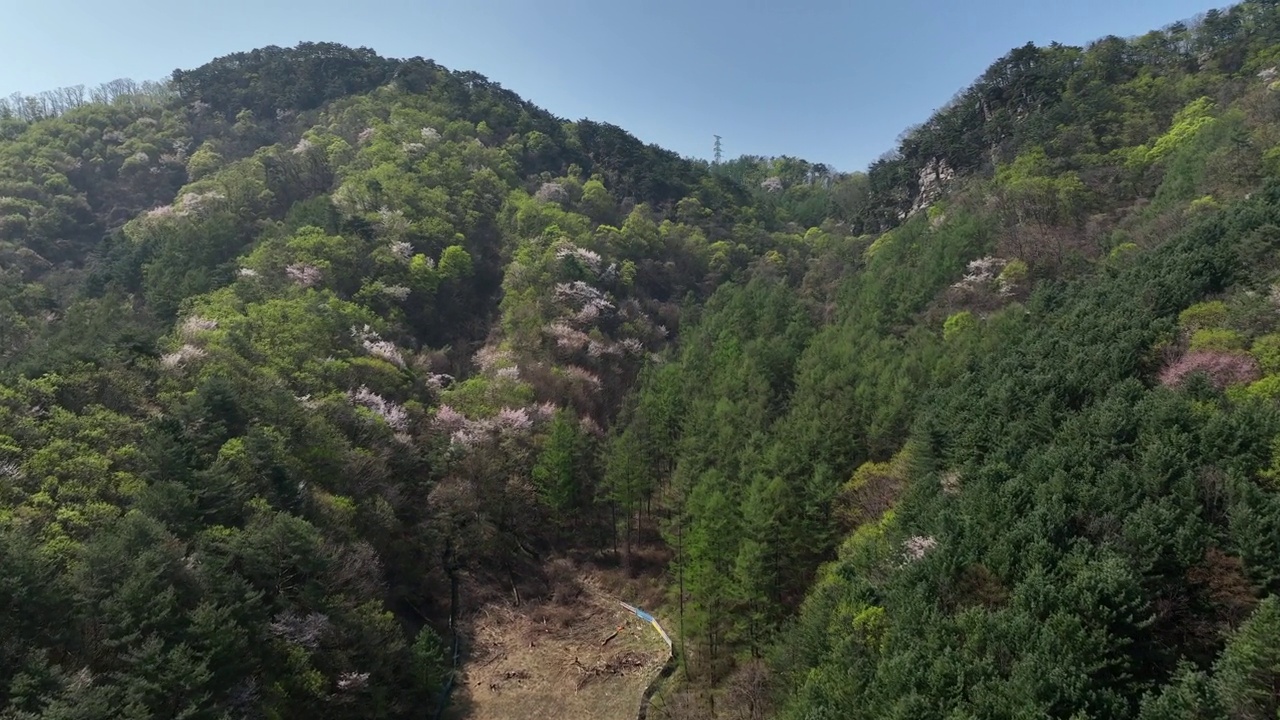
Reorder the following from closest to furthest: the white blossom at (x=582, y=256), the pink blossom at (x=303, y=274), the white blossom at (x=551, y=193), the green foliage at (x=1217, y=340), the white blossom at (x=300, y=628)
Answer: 1. the green foliage at (x=1217, y=340)
2. the white blossom at (x=300, y=628)
3. the pink blossom at (x=303, y=274)
4. the white blossom at (x=582, y=256)
5. the white blossom at (x=551, y=193)

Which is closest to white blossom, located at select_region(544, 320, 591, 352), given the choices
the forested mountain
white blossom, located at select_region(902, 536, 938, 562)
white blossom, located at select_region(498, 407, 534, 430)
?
the forested mountain

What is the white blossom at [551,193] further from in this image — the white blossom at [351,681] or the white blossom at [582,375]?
the white blossom at [351,681]

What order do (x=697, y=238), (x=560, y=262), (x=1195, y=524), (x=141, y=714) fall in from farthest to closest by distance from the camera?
(x=697, y=238), (x=560, y=262), (x=141, y=714), (x=1195, y=524)

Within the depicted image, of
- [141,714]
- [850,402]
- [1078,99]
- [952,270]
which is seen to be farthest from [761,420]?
[1078,99]

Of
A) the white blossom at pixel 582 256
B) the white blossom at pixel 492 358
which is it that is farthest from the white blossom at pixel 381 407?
the white blossom at pixel 582 256

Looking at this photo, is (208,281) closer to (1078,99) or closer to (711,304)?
(711,304)

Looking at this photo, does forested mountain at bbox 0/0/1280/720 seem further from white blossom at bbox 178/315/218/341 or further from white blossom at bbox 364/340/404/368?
white blossom at bbox 364/340/404/368

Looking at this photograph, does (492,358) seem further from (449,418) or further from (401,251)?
(401,251)
